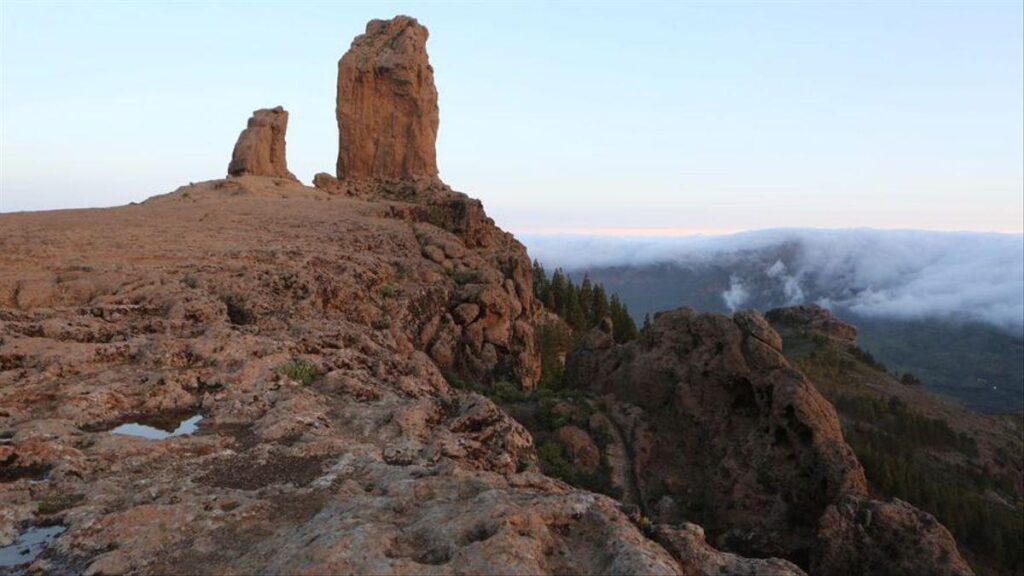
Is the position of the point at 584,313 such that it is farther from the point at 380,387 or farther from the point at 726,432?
the point at 380,387

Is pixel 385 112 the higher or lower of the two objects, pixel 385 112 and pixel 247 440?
the higher

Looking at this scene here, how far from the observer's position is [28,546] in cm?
870

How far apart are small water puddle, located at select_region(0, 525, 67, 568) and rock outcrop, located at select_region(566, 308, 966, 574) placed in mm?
19239

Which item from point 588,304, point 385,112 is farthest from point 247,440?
point 588,304

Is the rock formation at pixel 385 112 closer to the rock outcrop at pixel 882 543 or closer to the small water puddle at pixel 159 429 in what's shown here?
the rock outcrop at pixel 882 543

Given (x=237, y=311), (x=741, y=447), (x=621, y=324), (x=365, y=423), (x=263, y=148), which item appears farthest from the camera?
(x=621, y=324)

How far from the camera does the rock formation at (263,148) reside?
60969mm

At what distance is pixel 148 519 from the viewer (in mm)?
9000

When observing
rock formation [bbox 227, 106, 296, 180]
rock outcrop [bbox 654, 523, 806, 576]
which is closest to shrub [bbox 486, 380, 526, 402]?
rock outcrop [bbox 654, 523, 806, 576]

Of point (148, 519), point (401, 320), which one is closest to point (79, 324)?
point (148, 519)

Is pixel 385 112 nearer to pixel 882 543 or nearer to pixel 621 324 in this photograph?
pixel 621 324

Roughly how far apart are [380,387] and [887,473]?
4846 cm

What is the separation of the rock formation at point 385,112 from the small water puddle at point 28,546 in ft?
191

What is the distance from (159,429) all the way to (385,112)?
57.1 m
